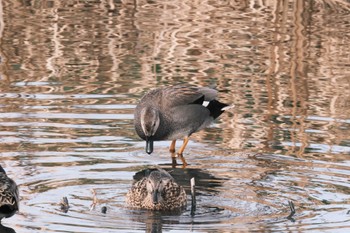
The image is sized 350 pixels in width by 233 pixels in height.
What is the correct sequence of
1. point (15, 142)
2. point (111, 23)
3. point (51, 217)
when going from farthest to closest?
point (111, 23), point (15, 142), point (51, 217)

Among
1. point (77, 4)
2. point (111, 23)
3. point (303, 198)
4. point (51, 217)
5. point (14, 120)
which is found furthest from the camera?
point (77, 4)

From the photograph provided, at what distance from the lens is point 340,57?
1575 centimetres

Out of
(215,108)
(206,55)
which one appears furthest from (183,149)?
(206,55)

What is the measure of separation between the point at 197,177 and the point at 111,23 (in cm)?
786

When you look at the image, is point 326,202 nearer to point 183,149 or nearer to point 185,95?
point 183,149

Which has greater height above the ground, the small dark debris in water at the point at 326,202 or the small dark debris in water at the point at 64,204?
the small dark debris in water at the point at 64,204

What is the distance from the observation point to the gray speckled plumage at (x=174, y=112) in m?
11.1

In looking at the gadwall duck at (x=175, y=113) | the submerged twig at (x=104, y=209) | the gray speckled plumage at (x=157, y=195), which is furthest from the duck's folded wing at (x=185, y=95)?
the submerged twig at (x=104, y=209)

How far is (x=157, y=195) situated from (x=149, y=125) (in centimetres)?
177

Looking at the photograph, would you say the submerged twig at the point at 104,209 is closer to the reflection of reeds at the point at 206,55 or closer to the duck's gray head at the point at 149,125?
the duck's gray head at the point at 149,125

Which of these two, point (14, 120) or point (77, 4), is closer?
point (14, 120)

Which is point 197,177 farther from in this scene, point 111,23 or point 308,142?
point 111,23

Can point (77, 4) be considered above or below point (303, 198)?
below

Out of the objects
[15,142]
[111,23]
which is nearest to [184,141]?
[15,142]
